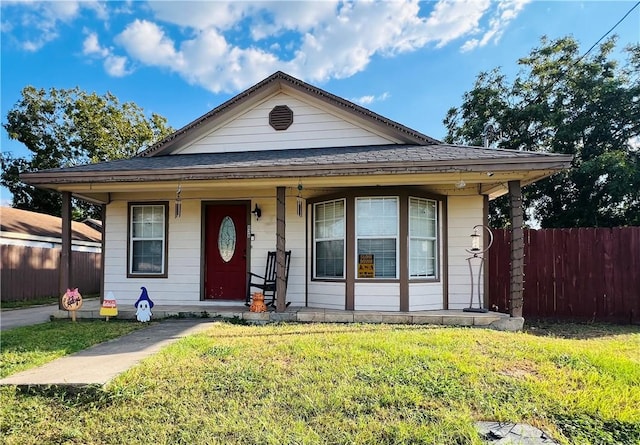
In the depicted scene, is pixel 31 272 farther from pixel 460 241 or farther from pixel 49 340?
pixel 460 241

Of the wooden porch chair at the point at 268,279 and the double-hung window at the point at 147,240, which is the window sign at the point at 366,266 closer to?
the wooden porch chair at the point at 268,279

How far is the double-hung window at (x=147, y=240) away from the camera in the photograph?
791 centimetres

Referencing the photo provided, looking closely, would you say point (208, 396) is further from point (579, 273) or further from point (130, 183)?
point (579, 273)

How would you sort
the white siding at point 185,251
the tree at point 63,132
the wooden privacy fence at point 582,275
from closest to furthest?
the wooden privacy fence at point 582,275
the white siding at point 185,251
the tree at point 63,132

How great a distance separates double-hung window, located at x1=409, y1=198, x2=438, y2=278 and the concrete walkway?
12.2 feet

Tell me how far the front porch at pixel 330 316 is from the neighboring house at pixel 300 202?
12.8 inches

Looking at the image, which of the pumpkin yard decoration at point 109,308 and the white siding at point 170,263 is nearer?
the pumpkin yard decoration at point 109,308

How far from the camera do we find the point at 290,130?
8.09 m

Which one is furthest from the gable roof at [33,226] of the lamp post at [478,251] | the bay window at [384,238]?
the lamp post at [478,251]

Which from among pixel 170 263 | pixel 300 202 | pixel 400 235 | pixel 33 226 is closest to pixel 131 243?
pixel 170 263

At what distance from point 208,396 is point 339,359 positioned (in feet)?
4.52

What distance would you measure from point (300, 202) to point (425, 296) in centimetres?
279

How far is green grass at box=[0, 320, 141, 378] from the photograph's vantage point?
14.1ft

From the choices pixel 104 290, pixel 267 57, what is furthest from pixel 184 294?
pixel 267 57
